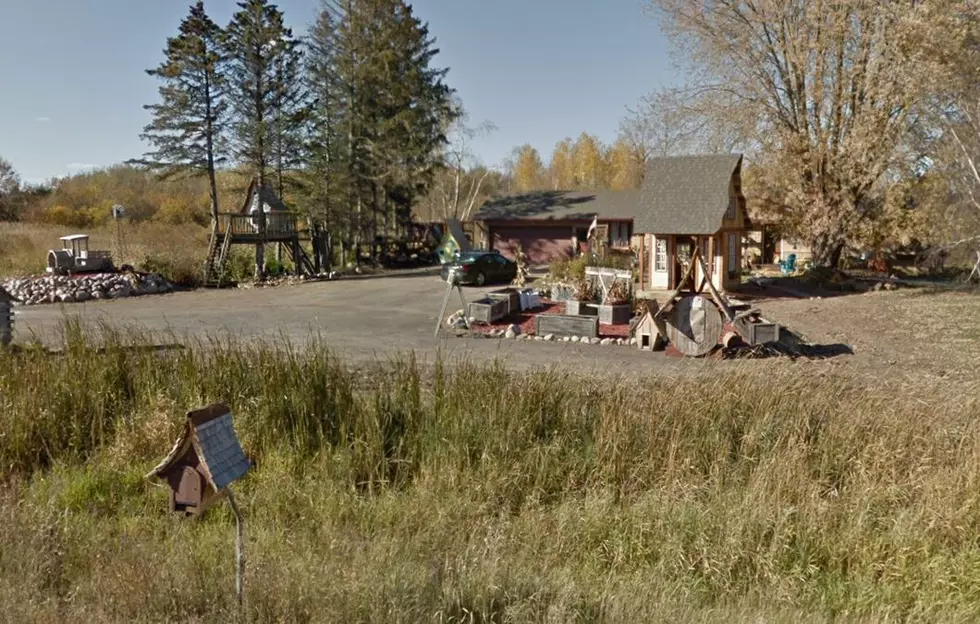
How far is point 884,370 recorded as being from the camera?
10977mm

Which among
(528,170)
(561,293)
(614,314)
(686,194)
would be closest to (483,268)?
(561,293)

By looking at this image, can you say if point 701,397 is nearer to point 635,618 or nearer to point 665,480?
point 665,480

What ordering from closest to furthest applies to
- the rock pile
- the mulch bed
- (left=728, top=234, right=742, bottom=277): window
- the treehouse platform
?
the mulch bed, the rock pile, (left=728, top=234, right=742, bottom=277): window, the treehouse platform

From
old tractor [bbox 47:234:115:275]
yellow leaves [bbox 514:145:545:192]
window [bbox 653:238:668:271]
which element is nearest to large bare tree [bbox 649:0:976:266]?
window [bbox 653:238:668:271]

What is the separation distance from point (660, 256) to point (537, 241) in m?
15.0

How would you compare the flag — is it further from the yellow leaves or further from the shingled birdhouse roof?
the yellow leaves

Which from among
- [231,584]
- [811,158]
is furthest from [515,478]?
[811,158]

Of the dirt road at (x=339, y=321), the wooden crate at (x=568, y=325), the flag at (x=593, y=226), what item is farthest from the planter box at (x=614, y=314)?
the flag at (x=593, y=226)

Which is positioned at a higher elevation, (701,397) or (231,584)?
(701,397)

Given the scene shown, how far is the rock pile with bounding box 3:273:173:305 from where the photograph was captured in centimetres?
2189

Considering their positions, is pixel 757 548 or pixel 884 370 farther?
pixel 884 370

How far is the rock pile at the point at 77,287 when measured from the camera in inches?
862

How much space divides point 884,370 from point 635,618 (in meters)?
9.08

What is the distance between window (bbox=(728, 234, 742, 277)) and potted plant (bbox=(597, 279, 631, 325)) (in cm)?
803
